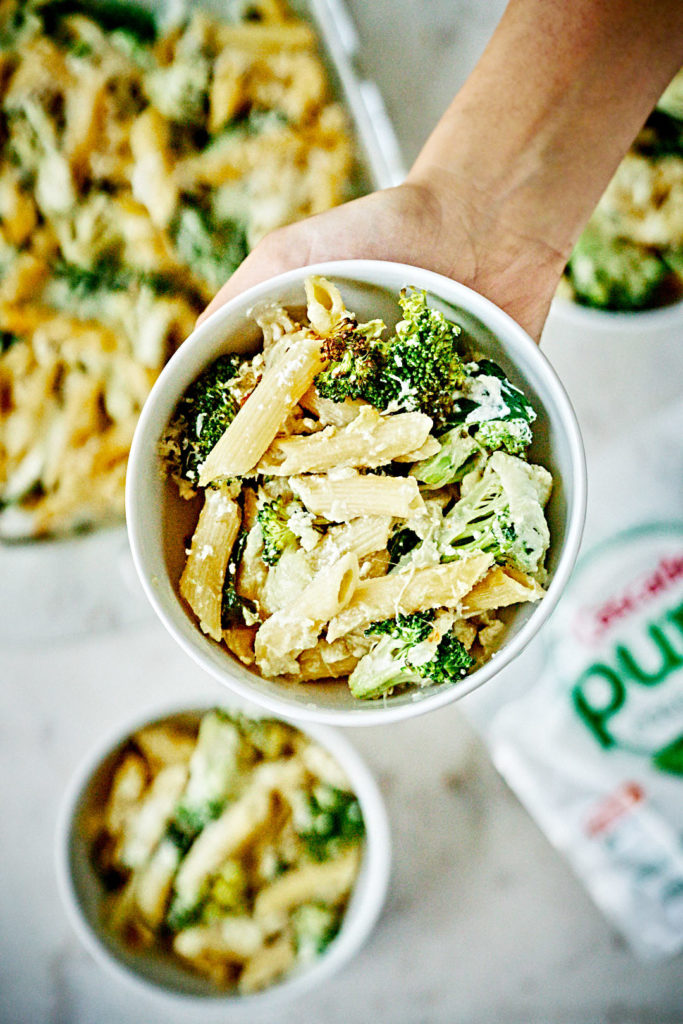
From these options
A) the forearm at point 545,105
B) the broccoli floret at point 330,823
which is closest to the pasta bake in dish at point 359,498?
the forearm at point 545,105

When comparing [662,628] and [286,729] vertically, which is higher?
[662,628]

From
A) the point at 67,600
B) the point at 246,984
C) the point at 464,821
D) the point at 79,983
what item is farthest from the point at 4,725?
the point at 464,821

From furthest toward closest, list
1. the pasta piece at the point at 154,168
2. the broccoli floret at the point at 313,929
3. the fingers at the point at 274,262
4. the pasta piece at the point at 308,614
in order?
the broccoli floret at the point at 313,929
the pasta piece at the point at 154,168
the fingers at the point at 274,262
the pasta piece at the point at 308,614

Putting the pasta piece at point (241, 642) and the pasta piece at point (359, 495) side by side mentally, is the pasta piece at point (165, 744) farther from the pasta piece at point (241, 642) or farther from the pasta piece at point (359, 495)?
the pasta piece at point (359, 495)

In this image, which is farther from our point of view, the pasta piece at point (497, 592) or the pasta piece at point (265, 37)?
the pasta piece at point (265, 37)

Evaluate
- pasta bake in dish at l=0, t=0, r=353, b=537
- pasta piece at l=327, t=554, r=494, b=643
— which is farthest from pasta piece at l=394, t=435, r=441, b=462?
pasta bake in dish at l=0, t=0, r=353, b=537

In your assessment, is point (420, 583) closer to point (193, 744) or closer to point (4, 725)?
point (193, 744)
